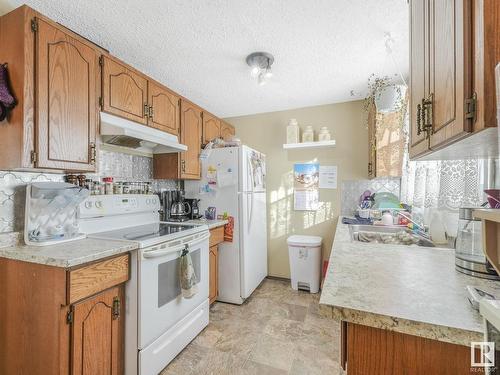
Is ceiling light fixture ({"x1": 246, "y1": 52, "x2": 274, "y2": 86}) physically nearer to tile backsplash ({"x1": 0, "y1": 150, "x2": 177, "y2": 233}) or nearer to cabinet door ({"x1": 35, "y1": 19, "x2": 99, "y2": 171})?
cabinet door ({"x1": 35, "y1": 19, "x2": 99, "y2": 171})

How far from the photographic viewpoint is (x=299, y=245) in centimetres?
283

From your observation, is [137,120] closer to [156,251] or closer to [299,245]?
[156,251]

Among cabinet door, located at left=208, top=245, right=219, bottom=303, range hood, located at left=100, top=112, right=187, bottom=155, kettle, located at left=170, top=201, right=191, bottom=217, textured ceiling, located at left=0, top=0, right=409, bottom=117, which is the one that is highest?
textured ceiling, located at left=0, top=0, right=409, bottom=117

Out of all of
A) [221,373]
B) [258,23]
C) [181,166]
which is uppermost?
[258,23]

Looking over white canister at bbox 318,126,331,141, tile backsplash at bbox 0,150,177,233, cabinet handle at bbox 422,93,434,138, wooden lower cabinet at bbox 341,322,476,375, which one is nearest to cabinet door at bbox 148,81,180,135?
tile backsplash at bbox 0,150,177,233

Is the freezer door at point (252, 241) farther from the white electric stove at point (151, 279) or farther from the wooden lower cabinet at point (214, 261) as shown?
the white electric stove at point (151, 279)

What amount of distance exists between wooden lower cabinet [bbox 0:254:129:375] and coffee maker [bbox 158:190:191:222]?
109 cm

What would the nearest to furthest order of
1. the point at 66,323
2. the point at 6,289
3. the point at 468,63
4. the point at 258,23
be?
1. the point at 468,63
2. the point at 66,323
3. the point at 6,289
4. the point at 258,23

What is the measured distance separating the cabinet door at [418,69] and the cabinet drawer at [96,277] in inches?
64.0

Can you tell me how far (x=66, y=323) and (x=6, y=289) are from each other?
0.52m

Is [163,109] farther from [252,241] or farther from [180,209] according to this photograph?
[252,241]

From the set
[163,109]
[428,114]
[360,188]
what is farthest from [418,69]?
[360,188]

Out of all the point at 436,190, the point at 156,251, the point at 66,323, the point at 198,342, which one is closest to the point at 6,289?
the point at 66,323

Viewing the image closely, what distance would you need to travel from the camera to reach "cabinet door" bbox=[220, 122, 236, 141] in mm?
3262
